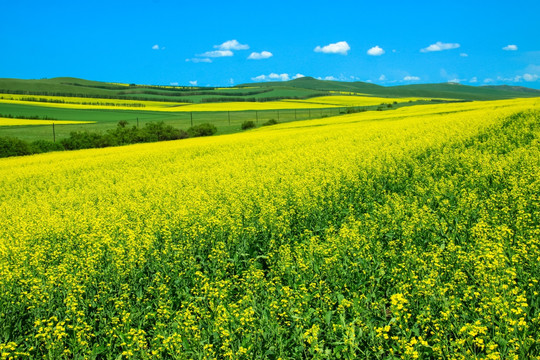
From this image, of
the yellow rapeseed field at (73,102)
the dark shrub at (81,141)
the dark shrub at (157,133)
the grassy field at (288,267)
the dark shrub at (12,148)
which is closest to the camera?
the grassy field at (288,267)

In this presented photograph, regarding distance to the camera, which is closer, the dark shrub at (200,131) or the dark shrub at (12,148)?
the dark shrub at (12,148)

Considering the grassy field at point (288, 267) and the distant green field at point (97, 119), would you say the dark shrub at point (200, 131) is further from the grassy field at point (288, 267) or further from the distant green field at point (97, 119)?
the grassy field at point (288, 267)

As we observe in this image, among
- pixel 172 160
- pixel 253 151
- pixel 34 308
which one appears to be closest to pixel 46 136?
pixel 172 160

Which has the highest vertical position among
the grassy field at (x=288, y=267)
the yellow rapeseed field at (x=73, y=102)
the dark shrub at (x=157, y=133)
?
the yellow rapeseed field at (x=73, y=102)

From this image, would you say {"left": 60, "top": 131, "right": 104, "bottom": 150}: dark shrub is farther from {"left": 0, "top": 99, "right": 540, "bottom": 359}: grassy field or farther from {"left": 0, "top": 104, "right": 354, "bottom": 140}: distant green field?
{"left": 0, "top": 99, "right": 540, "bottom": 359}: grassy field

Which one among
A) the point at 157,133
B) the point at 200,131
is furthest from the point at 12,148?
the point at 200,131

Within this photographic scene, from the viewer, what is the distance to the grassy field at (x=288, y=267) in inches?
150

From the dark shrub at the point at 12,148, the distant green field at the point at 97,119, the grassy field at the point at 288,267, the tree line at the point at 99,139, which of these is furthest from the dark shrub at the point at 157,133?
the grassy field at the point at 288,267

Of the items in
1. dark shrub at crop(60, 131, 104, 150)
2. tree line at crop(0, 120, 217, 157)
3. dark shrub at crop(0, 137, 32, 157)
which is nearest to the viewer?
dark shrub at crop(0, 137, 32, 157)

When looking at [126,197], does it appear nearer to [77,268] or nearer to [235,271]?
[77,268]

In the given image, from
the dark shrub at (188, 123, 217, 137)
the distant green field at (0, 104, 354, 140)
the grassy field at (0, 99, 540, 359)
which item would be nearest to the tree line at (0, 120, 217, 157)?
the dark shrub at (188, 123, 217, 137)

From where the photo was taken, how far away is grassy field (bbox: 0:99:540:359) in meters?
3.81

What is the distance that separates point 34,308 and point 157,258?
5.50 ft

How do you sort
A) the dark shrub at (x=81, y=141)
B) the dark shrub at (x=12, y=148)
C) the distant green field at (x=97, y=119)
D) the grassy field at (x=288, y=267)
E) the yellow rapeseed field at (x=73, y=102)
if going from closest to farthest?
1. the grassy field at (x=288, y=267)
2. the dark shrub at (x=12, y=148)
3. the dark shrub at (x=81, y=141)
4. the distant green field at (x=97, y=119)
5. the yellow rapeseed field at (x=73, y=102)
